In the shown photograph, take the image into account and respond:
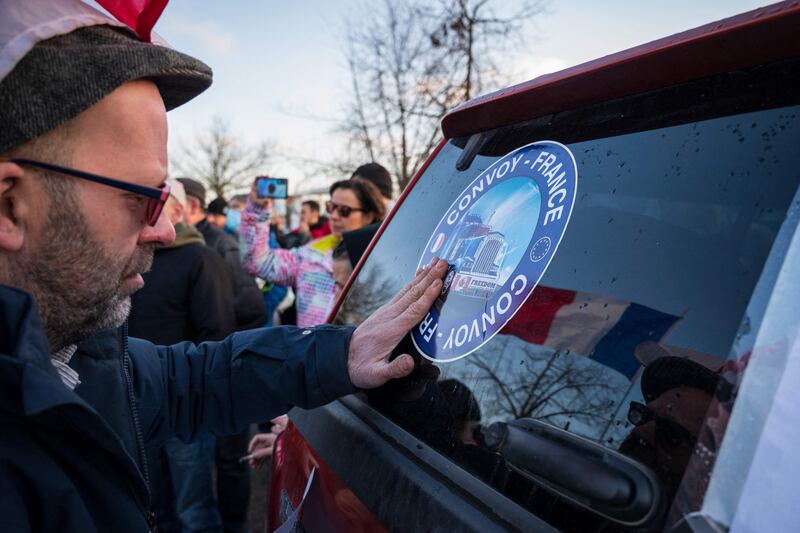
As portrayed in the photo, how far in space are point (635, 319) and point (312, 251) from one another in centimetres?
299

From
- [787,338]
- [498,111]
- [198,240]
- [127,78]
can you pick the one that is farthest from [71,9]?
[198,240]

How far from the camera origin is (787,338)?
0.67 meters

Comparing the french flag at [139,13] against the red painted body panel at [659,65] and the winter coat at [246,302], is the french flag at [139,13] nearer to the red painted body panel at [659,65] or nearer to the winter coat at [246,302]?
→ the red painted body panel at [659,65]

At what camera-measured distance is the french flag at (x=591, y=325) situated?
0.85 meters

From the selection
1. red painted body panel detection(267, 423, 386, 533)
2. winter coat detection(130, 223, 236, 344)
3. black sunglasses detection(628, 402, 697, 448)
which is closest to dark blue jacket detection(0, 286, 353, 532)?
red painted body panel detection(267, 423, 386, 533)

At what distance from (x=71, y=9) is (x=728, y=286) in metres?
1.20

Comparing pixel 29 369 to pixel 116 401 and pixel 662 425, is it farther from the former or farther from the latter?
pixel 662 425

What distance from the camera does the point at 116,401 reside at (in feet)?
3.94

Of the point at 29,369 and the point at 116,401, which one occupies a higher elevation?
the point at 29,369

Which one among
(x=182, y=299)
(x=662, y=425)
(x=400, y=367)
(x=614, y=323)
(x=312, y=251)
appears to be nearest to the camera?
(x=662, y=425)

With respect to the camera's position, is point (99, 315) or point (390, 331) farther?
point (390, 331)

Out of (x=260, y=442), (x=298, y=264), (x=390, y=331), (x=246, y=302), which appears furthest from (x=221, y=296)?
(x=390, y=331)

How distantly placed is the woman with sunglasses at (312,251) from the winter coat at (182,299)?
0.51 m

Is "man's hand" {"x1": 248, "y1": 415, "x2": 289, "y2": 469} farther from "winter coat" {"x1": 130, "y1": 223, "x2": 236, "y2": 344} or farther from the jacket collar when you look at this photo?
"winter coat" {"x1": 130, "y1": 223, "x2": 236, "y2": 344}
